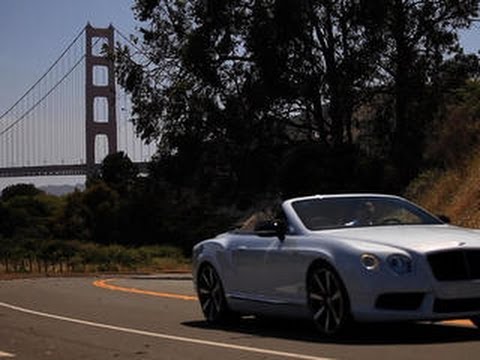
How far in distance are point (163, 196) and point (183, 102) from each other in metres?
7.46

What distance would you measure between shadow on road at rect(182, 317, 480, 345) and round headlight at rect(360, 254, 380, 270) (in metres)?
0.72

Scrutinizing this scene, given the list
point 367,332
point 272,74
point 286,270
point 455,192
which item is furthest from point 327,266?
point 272,74

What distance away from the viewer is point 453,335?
9.85 metres

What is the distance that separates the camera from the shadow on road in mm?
9531

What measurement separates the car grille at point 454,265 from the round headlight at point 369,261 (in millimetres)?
488

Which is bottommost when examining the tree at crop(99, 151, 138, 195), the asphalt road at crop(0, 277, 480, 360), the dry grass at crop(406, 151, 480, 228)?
the asphalt road at crop(0, 277, 480, 360)

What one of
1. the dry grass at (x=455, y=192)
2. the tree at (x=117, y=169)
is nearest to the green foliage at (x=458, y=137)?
the dry grass at (x=455, y=192)

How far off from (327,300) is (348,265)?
1.71ft

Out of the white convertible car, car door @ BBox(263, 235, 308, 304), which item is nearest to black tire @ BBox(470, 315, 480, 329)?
the white convertible car

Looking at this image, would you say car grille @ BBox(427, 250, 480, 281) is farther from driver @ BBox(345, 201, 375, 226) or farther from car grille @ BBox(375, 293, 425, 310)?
driver @ BBox(345, 201, 375, 226)

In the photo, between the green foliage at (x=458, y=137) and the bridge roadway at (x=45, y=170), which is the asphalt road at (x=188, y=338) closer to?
the green foliage at (x=458, y=137)

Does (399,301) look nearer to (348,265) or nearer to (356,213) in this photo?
(348,265)

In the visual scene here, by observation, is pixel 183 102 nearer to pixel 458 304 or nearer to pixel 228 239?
pixel 228 239

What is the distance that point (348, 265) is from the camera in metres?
9.28
